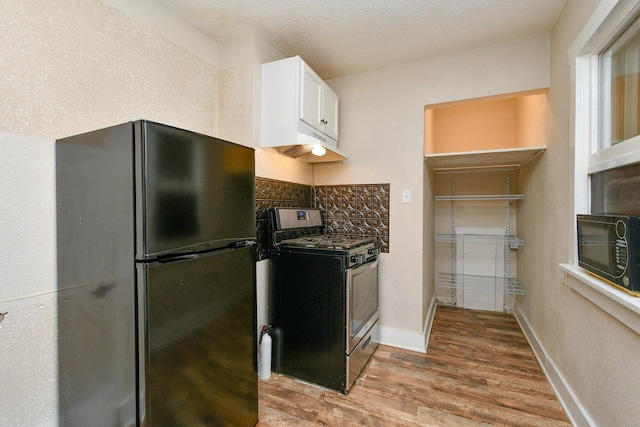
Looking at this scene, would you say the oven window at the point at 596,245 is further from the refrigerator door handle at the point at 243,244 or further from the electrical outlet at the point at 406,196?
the refrigerator door handle at the point at 243,244

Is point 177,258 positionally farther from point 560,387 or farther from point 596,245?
point 560,387

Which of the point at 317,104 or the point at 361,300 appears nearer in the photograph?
the point at 361,300

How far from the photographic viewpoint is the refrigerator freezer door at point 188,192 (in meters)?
1.00

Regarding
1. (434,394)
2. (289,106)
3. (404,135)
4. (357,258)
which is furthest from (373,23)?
(434,394)

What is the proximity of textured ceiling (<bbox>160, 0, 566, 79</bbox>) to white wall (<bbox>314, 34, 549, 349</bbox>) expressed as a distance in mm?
161

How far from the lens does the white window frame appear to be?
119 centimetres

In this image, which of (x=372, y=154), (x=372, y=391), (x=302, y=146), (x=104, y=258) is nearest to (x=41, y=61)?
(x=104, y=258)

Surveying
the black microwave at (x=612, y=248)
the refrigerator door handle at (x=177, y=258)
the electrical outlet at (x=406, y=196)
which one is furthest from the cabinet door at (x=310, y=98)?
the black microwave at (x=612, y=248)

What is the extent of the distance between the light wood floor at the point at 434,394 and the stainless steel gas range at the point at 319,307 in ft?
0.48

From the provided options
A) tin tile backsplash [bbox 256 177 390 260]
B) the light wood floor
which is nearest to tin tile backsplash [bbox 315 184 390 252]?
tin tile backsplash [bbox 256 177 390 260]

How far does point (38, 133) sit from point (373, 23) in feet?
6.72

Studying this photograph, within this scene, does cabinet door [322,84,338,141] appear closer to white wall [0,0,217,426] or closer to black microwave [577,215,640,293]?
white wall [0,0,217,426]

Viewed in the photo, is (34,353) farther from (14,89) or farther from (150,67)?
(150,67)

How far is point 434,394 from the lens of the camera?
6.06ft
